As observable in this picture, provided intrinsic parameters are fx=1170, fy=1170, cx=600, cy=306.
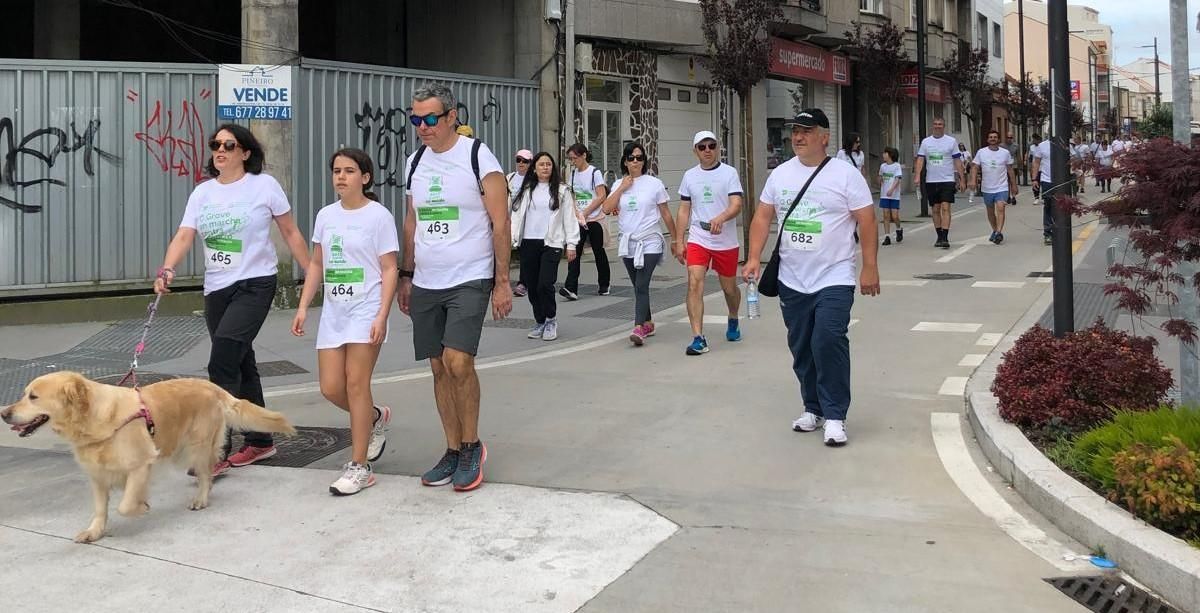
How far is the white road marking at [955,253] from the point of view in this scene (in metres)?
16.4

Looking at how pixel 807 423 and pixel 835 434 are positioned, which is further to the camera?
pixel 807 423

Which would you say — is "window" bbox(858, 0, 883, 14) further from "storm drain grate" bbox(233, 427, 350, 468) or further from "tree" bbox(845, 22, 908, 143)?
"storm drain grate" bbox(233, 427, 350, 468)

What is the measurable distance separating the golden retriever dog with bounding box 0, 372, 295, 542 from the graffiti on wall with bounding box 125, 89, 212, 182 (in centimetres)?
745

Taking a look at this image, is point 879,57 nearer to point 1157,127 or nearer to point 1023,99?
point 1157,127

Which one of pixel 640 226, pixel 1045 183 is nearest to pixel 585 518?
pixel 640 226

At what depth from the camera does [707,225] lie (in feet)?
31.5

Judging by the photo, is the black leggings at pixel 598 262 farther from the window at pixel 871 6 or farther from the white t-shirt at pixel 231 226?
the window at pixel 871 6

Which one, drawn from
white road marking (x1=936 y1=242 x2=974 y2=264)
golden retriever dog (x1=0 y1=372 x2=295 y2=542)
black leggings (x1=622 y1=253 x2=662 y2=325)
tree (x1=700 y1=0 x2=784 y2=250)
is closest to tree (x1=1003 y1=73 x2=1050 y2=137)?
white road marking (x1=936 y1=242 x2=974 y2=264)

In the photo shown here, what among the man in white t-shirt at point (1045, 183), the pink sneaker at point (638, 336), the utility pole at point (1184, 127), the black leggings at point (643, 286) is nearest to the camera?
the utility pole at point (1184, 127)

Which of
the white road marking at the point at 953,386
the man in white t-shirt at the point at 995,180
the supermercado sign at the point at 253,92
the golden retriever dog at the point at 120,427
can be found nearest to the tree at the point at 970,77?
the man in white t-shirt at the point at 995,180

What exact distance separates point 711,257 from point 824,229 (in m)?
3.12

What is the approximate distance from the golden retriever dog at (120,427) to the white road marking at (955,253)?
41.6 feet

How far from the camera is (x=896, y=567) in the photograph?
453cm

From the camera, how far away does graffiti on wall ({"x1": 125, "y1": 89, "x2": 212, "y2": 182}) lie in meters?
12.1
